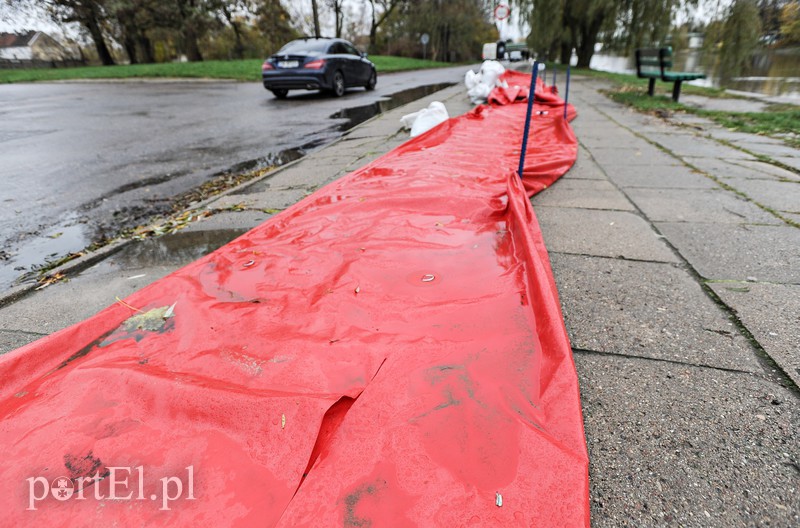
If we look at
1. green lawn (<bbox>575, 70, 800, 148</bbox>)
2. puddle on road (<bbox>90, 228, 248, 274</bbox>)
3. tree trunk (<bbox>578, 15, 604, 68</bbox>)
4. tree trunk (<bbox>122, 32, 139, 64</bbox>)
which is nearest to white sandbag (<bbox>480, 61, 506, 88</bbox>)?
green lawn (<bbox>575, 70, 800, 148</bbox>)

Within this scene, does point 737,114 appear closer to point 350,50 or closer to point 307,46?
point 350,50

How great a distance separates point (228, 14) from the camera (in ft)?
101

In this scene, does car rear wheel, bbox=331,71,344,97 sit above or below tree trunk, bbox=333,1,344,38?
below

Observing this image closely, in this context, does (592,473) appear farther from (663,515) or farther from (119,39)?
(119,39)

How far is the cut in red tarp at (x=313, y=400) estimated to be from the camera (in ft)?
3.43

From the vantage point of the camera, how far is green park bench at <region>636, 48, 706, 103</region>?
26.2ft

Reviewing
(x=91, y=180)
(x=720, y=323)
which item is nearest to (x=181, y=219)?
(x=91, y=180)

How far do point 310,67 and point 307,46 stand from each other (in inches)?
41.2

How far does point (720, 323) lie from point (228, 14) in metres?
37.2

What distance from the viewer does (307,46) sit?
10461mm

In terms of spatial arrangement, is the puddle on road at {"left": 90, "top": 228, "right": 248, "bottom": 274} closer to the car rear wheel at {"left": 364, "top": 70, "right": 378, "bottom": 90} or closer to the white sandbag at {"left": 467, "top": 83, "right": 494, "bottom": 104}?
the white sandbag at {"left": 467, "top": 83, "right": 494, "bottom": 104}

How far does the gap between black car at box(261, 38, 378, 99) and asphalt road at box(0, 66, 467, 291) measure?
0.41 meters

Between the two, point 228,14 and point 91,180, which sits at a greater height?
point 228,14

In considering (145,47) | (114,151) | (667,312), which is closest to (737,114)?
(667,312)
